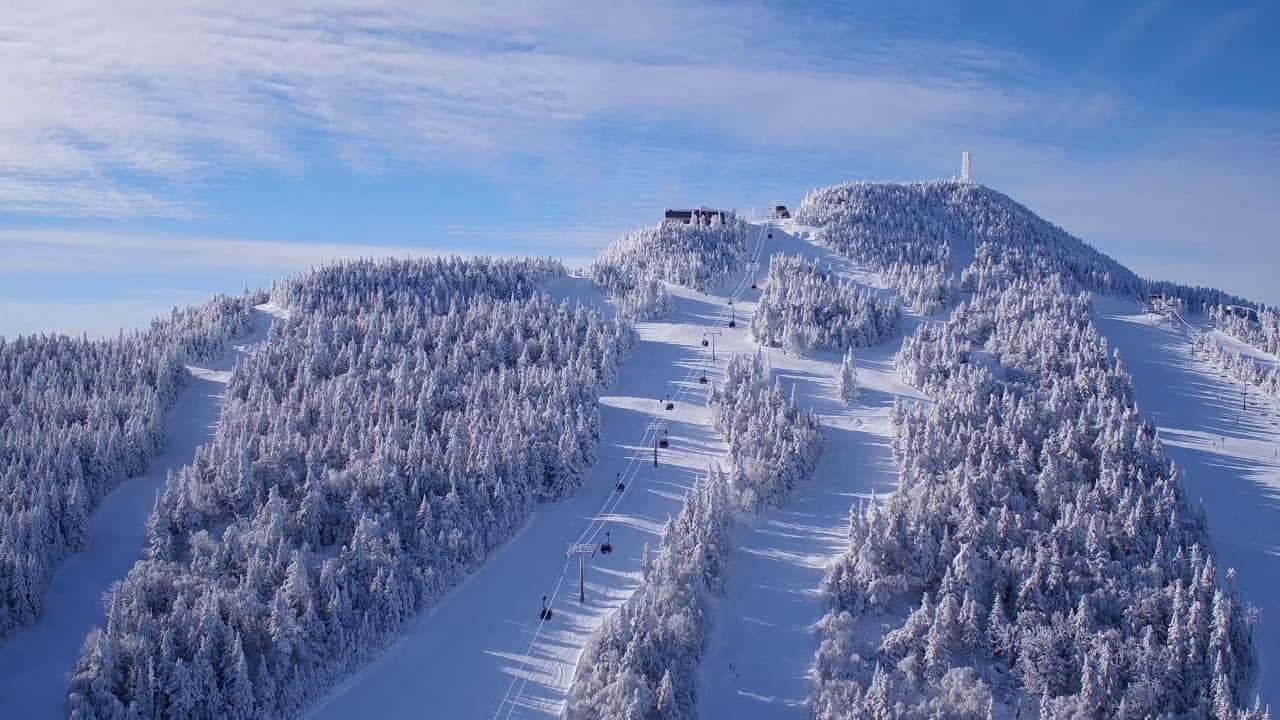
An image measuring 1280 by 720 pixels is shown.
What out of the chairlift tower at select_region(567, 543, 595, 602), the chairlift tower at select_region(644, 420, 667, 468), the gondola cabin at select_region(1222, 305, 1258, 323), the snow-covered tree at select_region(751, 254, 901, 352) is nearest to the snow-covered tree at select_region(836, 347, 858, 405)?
the snow-covered tree at select_region(751, 254, 901, 352)

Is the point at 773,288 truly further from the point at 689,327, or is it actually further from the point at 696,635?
the point at 696,635

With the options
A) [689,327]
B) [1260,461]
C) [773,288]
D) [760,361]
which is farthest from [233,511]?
[1260,461]

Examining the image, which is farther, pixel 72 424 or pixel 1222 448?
pixel 1222 448

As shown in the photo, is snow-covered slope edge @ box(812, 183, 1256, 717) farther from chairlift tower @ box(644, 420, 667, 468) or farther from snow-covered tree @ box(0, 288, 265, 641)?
snow-covered tree @ box(0, 288, 265, 641)

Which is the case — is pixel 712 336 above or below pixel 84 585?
above

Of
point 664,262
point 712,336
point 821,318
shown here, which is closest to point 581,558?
point 712,336

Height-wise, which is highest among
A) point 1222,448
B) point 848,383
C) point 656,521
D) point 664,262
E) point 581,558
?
point 664,262

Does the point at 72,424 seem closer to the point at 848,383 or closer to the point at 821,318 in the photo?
the point at 848,383
